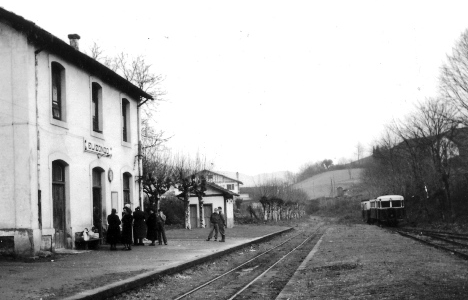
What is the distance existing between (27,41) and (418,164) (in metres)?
41.5

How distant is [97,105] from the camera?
20547mm

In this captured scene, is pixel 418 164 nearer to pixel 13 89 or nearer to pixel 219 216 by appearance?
pixel 219 216

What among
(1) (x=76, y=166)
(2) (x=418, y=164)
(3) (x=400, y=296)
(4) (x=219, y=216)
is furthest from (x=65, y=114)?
(2) (x=418, y=164)

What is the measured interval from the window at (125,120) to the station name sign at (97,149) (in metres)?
2.36

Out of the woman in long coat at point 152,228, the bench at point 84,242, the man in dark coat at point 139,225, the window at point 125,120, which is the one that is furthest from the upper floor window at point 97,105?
the bench at point 84,242

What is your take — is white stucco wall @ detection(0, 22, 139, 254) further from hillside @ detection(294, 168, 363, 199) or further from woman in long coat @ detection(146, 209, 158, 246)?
hillside @ detection(294, 168, 363, 199)

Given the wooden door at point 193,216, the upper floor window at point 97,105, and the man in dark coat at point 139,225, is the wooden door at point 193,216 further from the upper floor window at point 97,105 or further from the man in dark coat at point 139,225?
the upper floor window at point 97,105

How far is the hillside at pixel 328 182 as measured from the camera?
136950 mm

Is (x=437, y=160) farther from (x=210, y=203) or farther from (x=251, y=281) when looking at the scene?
(x=251, y=281)

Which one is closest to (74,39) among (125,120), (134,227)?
(125,120)

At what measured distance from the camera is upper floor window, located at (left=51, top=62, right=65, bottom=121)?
1720 cm

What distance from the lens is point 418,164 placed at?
1969 inches

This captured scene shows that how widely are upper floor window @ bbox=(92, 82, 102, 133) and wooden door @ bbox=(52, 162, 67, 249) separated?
3.12m

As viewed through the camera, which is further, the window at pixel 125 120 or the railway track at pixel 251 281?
the window at pixel 125 120
